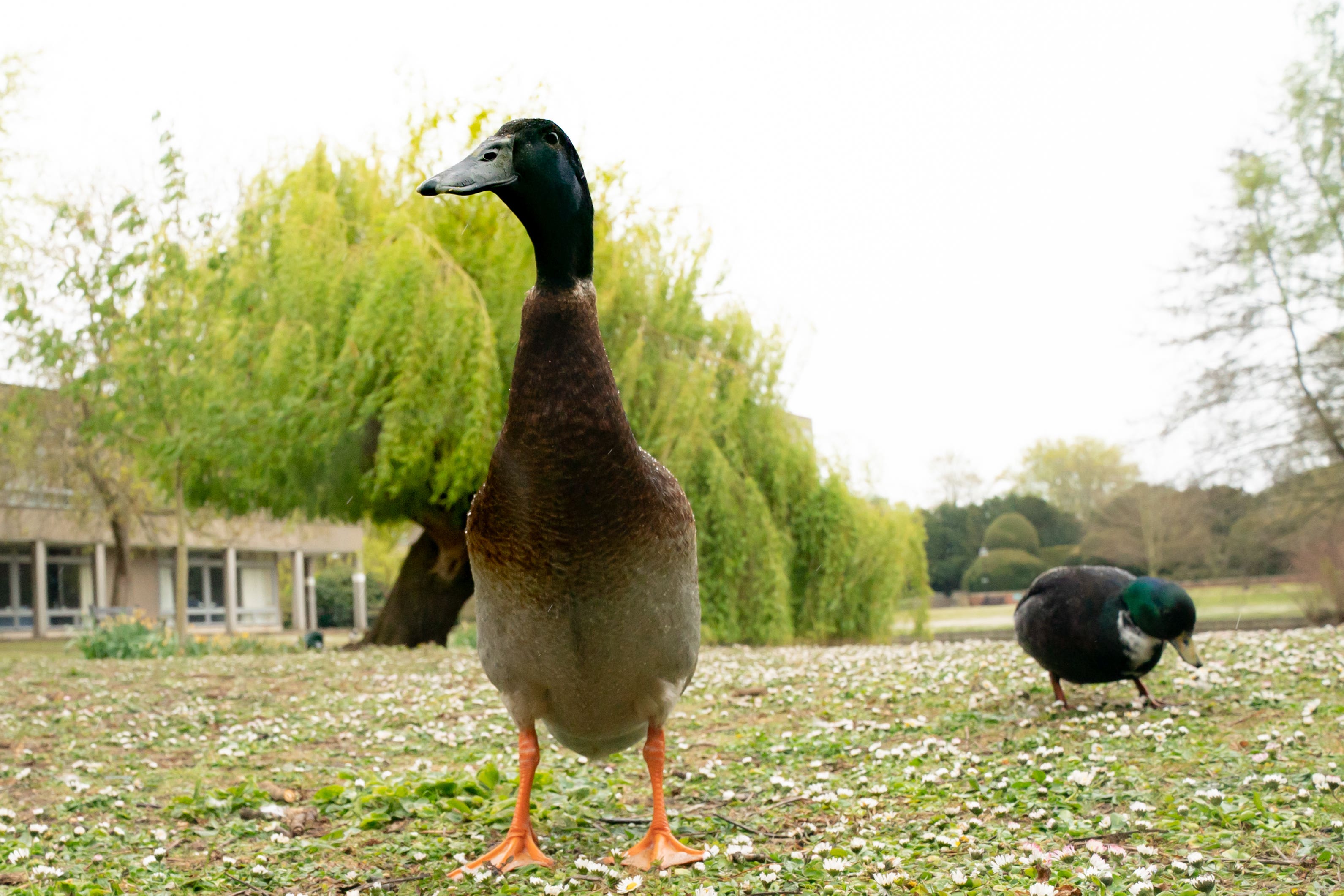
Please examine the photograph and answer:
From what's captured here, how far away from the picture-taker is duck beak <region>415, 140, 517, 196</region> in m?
2.89

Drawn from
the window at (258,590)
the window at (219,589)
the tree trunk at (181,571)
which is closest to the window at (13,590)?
the window at (219,589)

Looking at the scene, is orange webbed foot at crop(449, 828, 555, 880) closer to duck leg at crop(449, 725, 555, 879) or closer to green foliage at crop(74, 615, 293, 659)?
duck leg at crop(449, 725, 555, 879)

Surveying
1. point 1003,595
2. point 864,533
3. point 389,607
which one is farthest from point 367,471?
point 1003,595

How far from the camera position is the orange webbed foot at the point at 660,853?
11.2 ft

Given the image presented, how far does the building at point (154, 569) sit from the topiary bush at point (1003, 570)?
18.9 m

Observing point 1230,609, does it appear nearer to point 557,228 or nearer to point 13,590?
point 557,228

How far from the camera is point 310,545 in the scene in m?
46.7

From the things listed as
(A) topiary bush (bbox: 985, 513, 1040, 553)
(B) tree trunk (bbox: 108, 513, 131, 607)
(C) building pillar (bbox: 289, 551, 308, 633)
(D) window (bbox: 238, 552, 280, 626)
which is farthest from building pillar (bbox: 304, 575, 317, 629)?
(A) topiary bush (bbox: 985, 513, 1040, 553)

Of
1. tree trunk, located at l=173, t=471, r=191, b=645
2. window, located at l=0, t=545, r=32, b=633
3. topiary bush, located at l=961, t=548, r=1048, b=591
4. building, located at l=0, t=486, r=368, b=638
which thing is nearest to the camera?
tree trunk, located at l=173, t=471, r=191, b=645

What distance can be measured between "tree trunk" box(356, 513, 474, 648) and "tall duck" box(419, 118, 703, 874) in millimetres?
12234

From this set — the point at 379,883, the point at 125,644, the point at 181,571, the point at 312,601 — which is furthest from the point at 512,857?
the point at 312,601

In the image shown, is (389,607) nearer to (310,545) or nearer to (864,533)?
(864,533)

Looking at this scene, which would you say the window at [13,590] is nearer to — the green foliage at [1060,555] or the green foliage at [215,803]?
the green foliage at [1060,555]

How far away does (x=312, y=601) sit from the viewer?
46.4m
